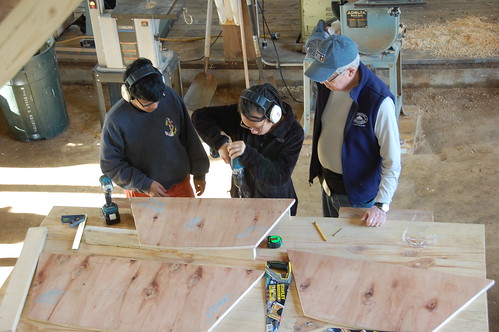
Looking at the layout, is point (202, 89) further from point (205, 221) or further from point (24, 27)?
point (24, 27)

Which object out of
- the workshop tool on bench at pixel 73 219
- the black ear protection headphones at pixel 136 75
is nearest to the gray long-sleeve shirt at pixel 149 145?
the black ear protection headphones at pixel 136 75

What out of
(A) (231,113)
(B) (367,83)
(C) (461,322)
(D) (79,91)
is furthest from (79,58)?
(C) (461,322)

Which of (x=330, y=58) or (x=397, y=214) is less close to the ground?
(x=330, y=58)

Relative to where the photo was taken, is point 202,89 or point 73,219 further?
point 202,89

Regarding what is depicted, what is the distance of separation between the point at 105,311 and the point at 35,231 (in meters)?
0.61

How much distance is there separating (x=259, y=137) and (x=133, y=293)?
86cm

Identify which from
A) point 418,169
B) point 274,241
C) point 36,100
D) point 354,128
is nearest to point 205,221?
point 274,241

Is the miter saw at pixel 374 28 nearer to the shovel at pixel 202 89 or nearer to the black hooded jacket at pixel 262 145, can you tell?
the shovel at pixel 202 89

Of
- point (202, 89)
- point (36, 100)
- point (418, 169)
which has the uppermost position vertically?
point (36, 100)

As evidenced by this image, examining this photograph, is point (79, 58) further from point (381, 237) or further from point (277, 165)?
point (381, 237)

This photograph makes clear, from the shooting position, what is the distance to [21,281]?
2152mm

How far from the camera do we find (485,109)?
5.16 m

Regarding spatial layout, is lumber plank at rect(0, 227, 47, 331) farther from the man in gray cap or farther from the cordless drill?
the man in gray cap

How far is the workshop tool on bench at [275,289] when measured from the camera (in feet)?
6.41
